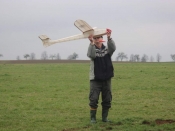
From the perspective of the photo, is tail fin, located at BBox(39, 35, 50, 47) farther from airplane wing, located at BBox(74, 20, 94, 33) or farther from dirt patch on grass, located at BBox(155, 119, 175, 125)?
dirt patch on grass, located at BBox(155, 119, 175, 125)

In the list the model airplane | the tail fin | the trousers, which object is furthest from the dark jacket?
the tail fin

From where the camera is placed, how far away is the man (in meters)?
7.55

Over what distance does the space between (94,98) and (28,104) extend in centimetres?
392

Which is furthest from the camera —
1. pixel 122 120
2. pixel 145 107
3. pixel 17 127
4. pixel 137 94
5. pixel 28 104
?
pixel 137 94

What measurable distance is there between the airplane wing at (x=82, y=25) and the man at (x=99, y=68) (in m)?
0.33

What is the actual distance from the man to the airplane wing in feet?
1.07

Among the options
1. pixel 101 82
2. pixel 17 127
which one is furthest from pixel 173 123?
Answer: pixel 17 127

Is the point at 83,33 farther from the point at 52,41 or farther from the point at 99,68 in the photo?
the point at 99,68

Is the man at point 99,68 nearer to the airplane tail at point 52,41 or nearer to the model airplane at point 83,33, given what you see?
the model airplane at point 83,33

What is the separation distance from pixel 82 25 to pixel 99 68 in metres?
1.11

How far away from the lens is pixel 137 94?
13461 mm

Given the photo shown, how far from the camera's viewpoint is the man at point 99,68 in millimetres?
7551

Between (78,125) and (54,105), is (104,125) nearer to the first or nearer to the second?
(78,125)

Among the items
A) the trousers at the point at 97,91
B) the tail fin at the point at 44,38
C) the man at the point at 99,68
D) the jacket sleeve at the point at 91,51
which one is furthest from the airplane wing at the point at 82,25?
the trousers at the point at 97,91
